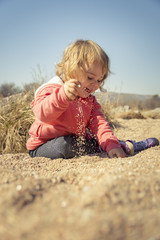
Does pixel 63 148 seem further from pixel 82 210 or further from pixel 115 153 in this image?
pixel 82 210

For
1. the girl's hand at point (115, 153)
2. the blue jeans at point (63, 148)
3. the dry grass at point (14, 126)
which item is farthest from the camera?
the dry grass at point (14, 126)

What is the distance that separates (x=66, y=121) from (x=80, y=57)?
65cm

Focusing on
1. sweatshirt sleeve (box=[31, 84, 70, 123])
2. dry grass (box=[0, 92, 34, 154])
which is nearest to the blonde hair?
sweatshirt sleeve (box=[31, 84, 70, 123])

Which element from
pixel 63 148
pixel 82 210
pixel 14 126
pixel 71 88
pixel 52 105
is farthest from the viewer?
pixel 14 126

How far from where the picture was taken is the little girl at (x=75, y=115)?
1.69 m

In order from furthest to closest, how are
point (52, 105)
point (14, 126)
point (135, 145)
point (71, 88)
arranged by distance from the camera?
point (14, 126) < point (135, 145) < point (52, 105) < point (71, 88)

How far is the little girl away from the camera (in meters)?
1.69

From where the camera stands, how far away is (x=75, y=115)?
2.02 m

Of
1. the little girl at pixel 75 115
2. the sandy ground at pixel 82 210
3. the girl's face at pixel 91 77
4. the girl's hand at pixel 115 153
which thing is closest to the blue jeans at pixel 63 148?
the little girl at pixel 75 115

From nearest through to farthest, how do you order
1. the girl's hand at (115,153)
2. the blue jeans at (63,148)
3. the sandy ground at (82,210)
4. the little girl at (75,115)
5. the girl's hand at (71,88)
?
1. the sandy ground at (82,210)
2. the girl's hand at (71,88)
3. the little girl at (75,115)
4. the girl's hand at (115,153)
5. the blue jeans at (63,148)

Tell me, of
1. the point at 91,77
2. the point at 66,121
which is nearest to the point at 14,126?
the point at 66,121

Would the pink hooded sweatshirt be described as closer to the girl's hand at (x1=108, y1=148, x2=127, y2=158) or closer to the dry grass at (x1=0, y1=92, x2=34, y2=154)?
the girl's hand at (x1=108, y1=148, x2=127, y2=158)

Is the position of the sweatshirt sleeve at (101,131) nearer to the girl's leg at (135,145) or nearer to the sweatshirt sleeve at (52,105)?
the girl's leg at (135,145)

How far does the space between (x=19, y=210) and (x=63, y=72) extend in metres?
1.56
